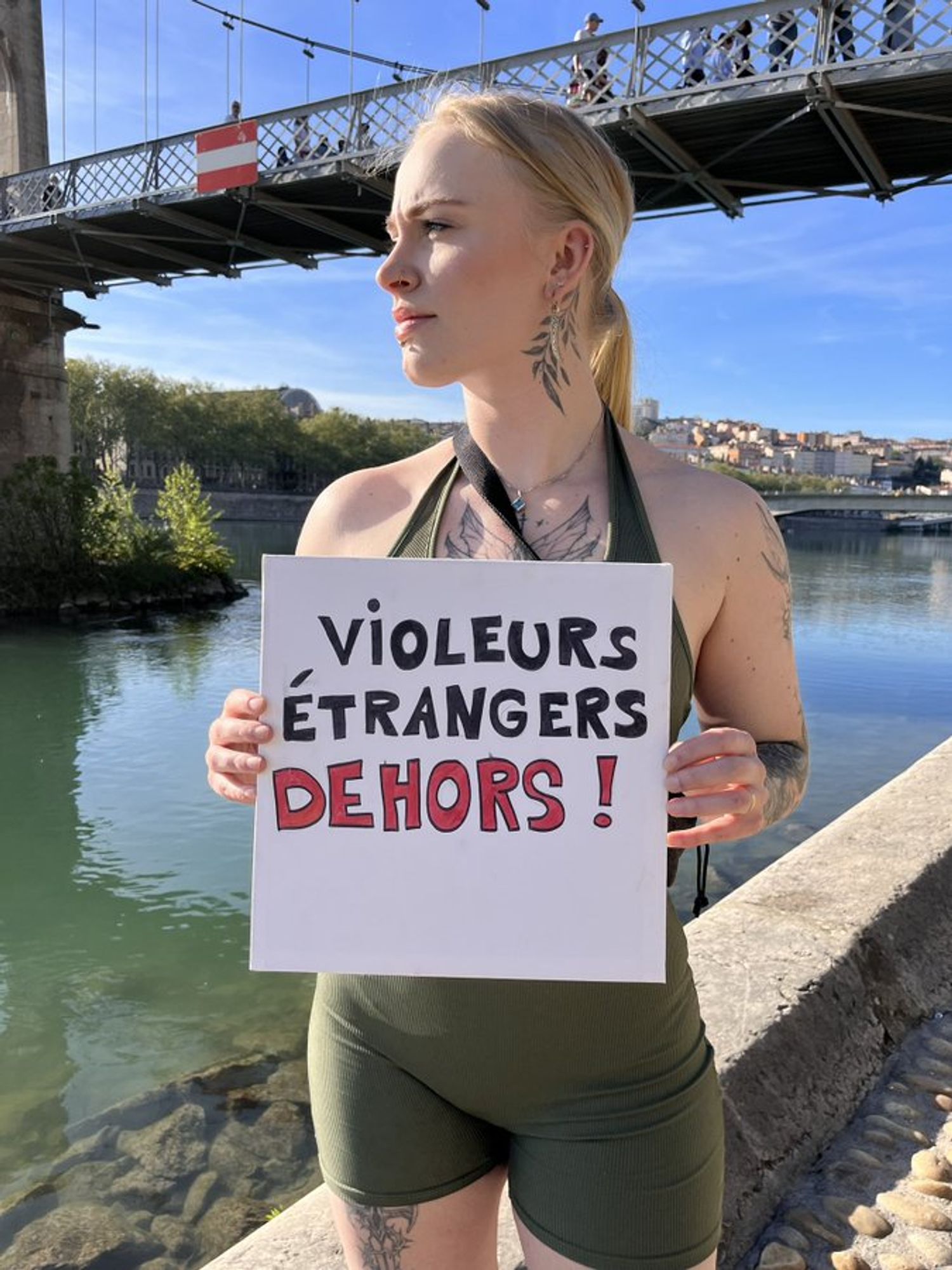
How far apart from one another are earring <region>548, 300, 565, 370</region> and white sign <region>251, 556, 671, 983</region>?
1.08ft

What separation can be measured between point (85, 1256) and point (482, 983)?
3.24 meters

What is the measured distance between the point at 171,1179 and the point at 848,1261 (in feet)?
9.73

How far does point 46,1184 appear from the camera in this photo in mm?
3816

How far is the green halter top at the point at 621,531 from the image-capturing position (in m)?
1.05

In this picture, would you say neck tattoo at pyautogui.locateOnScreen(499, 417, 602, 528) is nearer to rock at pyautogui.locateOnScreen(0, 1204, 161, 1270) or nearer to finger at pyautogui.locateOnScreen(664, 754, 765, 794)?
finger at pyautogui.locateOnScreen(664, 754, 765, 794)

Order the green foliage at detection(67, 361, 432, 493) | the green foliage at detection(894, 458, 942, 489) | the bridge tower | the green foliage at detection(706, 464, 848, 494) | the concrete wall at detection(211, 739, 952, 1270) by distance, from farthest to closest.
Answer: the green foliage at detection(894, 458, 942, 489) < the green foliage at detection(706, 464, 848, 494) < the green foliage at detection(67, 361, 432, 493) < the bridge tower < the concrete wall at detection(211, 739, 952, 1270)

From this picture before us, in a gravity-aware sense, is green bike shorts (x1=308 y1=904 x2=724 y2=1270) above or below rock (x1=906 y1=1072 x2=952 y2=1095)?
above

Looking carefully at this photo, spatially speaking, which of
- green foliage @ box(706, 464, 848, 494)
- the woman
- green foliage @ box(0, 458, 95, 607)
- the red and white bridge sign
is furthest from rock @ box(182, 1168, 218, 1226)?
green foliage @ box(706, 464, 848, 494)

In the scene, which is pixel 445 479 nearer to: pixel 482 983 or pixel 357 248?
pixel 482 983

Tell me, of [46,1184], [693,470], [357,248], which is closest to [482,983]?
[693,470]

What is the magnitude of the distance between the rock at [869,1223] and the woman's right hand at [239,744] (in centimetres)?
140

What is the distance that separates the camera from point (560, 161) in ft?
→ 3.55

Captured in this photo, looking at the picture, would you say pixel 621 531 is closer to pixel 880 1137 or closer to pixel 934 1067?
pixel 880 1137

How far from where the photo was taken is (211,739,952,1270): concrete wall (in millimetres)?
1727
